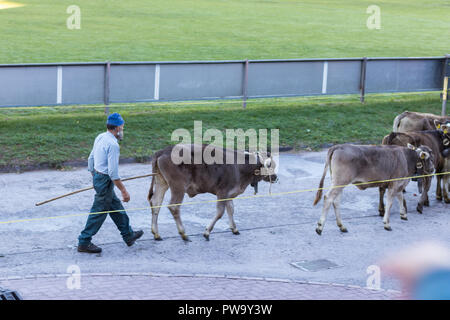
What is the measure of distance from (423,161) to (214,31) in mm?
22383

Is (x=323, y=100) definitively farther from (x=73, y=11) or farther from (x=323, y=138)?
(x=73, y=11)

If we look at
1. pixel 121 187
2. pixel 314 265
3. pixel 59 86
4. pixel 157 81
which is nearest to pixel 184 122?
pixel 157 81

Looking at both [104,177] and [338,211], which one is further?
[338,211]

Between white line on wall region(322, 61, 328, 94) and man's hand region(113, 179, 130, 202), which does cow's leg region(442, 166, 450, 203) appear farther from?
white line on wall region(322, 61, 328, 94)

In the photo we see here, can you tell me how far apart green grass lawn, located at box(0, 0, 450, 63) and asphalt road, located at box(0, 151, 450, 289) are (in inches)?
493

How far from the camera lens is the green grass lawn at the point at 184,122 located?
55.5 feet

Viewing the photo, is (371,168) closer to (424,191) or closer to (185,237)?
(424,191)

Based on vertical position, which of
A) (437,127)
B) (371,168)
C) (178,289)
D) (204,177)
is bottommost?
(178,289)

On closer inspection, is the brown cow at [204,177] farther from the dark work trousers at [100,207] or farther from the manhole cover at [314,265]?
the manhole cover at [314,265]

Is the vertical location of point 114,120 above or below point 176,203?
above

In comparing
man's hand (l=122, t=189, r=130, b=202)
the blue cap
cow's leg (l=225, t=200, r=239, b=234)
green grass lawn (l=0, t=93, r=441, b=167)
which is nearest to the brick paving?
man's hand (l=122, t=189, r=130, b=202)

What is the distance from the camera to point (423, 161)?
43.3 feet

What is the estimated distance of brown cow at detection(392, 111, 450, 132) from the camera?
16000 millimetres
